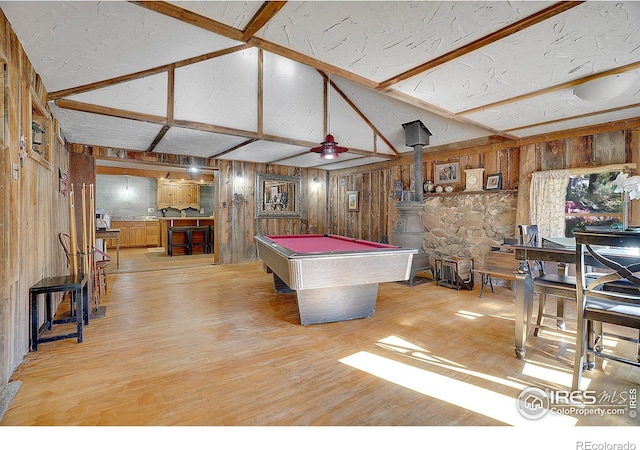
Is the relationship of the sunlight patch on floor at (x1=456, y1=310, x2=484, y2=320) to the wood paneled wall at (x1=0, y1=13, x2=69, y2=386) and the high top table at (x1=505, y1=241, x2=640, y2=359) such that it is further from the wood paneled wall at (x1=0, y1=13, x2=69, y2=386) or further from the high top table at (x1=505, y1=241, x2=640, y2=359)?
the wood paneled wall at (x1=0, y1=13, x2=69, y2=386)

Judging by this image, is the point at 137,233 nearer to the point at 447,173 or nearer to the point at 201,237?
the point at 201,237

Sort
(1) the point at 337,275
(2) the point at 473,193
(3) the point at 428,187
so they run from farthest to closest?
(3) the point at 428,187
(2) the point at 473,193
(1) the point at 337,275

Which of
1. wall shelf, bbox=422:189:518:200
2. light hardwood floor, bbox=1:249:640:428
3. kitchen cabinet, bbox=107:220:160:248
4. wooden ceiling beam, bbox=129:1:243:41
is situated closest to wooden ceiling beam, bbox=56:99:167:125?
wooden ceiling beam, bbox=129:1:243:41

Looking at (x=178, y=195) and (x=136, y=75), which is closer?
(x=136, y=75)

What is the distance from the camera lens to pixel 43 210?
312 centimetres

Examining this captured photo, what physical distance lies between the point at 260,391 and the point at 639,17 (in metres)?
3.54

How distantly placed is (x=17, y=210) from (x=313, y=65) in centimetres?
264

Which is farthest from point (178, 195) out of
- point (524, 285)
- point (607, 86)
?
point (607, 86)

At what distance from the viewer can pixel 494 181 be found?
5230 mm

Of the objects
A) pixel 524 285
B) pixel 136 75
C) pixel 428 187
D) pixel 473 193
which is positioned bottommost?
pixel 524 285

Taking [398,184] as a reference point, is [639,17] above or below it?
above

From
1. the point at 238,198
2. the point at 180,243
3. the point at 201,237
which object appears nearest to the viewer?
the point at 238,198
